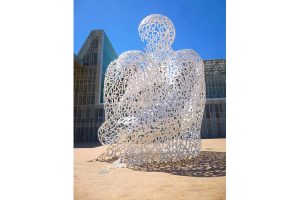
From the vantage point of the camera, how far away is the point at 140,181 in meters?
4.25

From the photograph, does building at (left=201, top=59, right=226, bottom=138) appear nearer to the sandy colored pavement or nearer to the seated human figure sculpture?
the seated human figure sculpture

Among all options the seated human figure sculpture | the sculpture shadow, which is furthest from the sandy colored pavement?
the seated human figure sculpture

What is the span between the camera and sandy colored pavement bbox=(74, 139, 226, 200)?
3432 mm

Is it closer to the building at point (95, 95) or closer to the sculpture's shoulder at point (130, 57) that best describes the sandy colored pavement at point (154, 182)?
the sculpture's shoulder at point (130, 57)

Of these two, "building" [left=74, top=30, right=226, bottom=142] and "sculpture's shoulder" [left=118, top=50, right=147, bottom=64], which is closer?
"sculpture's shoulder" [left=118, top=50, right=147, bottom=64]

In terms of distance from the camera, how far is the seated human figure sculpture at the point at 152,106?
18.6 feet

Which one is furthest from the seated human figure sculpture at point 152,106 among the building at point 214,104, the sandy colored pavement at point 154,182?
the building at point 214,104

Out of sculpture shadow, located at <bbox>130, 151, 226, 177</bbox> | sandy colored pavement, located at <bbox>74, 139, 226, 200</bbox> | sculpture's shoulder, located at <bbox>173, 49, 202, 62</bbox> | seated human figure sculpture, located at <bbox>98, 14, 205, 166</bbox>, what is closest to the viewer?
sandy colored pavement, located at <bbox>74, 139, 226, 200</bbox>
